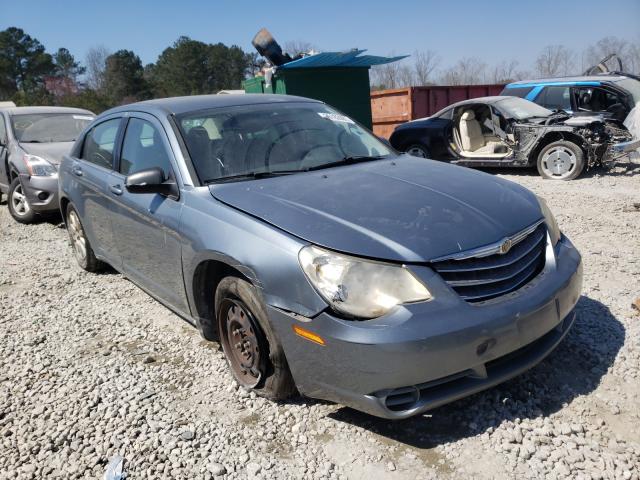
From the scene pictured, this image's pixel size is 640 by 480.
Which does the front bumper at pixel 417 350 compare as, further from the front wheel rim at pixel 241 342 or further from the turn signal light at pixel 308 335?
the front wheel rim at pixel 241 342

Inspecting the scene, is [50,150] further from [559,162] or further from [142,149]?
[559,162]

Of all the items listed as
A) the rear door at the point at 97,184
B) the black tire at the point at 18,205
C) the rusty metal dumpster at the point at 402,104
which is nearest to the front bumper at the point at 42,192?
the black tire at the point at 18,205

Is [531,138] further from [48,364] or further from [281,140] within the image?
[48,364]

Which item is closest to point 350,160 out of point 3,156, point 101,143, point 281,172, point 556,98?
point 281,172

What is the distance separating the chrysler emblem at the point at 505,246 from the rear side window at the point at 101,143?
305 cm

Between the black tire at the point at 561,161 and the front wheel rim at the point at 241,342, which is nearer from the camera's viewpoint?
the front wheel rim at the point at 241,342

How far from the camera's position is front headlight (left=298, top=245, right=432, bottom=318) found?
7.53ft

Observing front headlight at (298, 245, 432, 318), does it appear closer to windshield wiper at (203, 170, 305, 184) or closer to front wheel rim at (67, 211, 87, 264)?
windshield wiper at (203, 170, 305, 184)

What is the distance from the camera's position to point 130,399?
3070mm

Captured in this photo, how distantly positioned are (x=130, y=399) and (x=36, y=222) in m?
5.87

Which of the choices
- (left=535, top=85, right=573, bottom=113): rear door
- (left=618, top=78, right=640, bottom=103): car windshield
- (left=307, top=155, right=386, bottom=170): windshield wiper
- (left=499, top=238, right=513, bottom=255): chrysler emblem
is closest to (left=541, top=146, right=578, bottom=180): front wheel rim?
(left=535, top=85, right=573, bottom=113): rear door

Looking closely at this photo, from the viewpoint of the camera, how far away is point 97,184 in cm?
433

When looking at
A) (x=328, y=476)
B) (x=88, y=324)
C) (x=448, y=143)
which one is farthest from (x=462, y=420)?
(x=448, y=143)

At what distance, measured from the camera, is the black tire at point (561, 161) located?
336 inches
